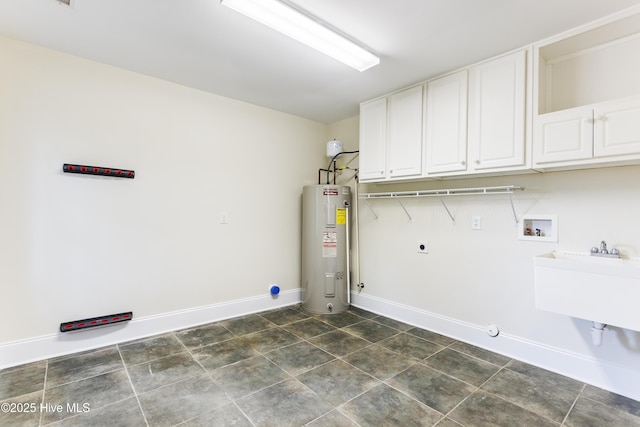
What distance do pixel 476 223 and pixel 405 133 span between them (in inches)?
44.3

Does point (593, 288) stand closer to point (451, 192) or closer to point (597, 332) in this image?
point (597, 332)

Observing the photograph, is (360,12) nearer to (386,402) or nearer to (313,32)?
(313,32)

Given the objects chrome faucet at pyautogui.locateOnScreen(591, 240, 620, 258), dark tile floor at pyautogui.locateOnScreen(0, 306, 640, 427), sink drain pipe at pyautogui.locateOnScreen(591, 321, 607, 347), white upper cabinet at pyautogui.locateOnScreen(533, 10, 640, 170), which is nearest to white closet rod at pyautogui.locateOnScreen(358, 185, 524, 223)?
white upper cabinet at pyautogui.locateOnScreen(533, 10, 640, 170)

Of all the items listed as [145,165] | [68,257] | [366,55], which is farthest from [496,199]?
[68,257]

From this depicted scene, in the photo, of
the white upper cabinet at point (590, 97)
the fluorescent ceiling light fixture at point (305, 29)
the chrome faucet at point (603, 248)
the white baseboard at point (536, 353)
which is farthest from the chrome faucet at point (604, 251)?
the fluorescent ceiling light fixture at point (305, 29)

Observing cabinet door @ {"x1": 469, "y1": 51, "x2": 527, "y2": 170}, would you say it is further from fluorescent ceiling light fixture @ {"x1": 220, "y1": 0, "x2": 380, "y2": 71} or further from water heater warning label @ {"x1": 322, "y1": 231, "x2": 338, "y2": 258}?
water heater warning label @ {"x1": 322, "y1": 231, "x2": 338, "y2": 258}

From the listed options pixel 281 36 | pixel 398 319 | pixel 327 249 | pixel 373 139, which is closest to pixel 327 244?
pixel 327 249

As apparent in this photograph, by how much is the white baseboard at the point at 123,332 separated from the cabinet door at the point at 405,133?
2.21 meters

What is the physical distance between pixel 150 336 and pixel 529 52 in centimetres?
409

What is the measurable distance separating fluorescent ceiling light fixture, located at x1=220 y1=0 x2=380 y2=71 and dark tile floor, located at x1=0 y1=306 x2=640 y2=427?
248 centimetres

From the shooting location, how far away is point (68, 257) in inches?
98.6

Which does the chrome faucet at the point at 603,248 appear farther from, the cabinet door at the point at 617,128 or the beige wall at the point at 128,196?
the beige wall at the point at 128,196

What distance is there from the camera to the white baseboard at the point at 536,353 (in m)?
2.02

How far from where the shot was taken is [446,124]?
8.86 feet
